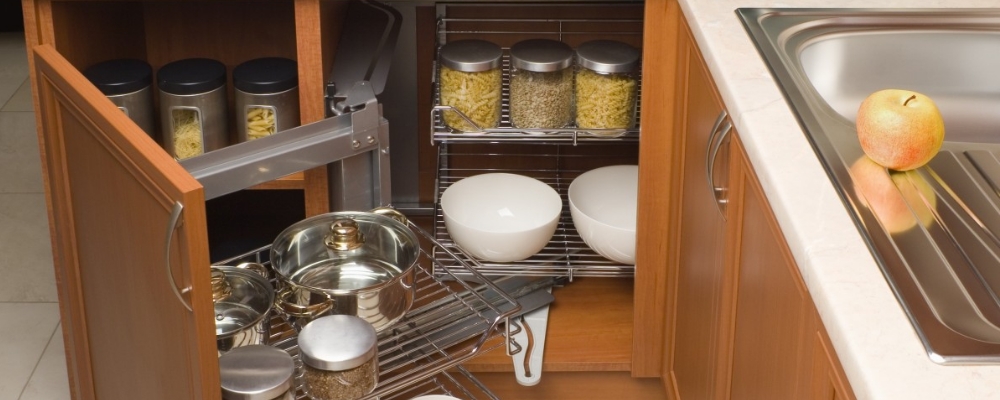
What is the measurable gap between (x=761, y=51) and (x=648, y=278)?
61cm

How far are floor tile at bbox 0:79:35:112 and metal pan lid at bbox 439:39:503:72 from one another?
1753 mm

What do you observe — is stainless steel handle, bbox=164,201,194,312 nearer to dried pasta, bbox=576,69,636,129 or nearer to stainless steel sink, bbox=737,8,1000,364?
stainless steel sink, bbox=737,8,1000,364

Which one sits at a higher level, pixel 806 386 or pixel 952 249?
pixel 952 249

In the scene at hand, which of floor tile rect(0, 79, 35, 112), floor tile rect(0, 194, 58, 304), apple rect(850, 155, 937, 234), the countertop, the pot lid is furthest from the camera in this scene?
floor tile rect(0, 79, 35, 112)

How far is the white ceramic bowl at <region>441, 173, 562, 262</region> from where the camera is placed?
206 centimetres

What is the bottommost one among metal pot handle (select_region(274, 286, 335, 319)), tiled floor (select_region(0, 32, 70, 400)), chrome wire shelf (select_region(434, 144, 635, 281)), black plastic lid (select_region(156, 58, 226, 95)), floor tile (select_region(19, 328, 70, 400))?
floor tile (select_region(19, 328, 70, 400))

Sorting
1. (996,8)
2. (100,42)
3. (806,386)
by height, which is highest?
(996,8)

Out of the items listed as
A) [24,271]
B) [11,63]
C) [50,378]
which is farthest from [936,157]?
[11,63]

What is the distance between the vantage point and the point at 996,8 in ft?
5.50

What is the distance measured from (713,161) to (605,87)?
1.63 ft

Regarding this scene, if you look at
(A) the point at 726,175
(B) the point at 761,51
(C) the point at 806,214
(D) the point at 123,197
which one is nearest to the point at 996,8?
(B) the point at 761,51

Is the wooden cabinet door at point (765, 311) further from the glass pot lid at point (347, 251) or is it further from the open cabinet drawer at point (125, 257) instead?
the glass pot lid at point (347, 251)

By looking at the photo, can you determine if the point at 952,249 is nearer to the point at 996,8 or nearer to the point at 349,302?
the point at 996,8

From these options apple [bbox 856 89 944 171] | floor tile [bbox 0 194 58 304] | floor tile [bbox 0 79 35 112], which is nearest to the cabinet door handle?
apple [bbox 856 89 944 171]
